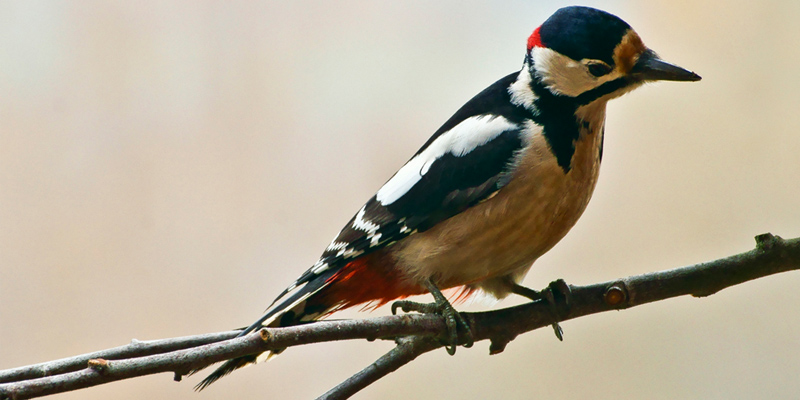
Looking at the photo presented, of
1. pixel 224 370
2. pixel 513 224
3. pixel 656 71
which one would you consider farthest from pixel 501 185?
pixel 224 370

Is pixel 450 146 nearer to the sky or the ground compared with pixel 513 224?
nearer to the sky

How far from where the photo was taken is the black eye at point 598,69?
1.07 m

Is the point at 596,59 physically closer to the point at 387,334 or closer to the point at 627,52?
the point at 627,52

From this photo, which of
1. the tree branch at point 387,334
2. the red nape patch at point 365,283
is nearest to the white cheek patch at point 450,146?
the red nape patch at point 365,283

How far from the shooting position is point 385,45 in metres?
1.85

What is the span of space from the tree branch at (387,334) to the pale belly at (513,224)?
85 millimetres

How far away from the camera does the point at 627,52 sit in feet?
3.47

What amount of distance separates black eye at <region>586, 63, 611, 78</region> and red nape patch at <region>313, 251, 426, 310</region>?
44cm

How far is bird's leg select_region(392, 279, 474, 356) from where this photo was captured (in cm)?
110

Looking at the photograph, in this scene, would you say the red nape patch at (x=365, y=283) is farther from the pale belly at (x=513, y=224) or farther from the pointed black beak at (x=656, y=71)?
the pointed black beak at (x=656, y=71)

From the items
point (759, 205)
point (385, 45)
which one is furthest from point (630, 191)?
point (385, 45)

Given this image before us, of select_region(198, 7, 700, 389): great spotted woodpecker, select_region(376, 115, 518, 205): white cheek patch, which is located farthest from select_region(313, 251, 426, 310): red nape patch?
select_region(376, 115, 518, 205): white cheek patch

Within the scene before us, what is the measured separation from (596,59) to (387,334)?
51 centimetres

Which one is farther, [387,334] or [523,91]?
[523,91]
